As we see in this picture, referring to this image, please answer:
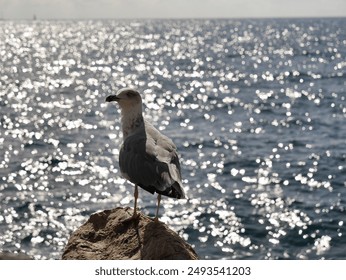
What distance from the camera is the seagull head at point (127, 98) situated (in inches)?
480

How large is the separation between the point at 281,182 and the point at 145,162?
29.9 m

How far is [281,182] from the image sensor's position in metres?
40.5

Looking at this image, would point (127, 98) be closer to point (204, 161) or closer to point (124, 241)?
point (124, 241)

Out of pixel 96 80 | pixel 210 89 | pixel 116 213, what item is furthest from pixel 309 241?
pixel 96 80

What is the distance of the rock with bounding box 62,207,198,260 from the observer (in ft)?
35.6

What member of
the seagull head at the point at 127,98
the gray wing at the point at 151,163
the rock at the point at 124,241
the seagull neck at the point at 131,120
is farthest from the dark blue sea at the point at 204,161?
the seagull head at the point at 127,98

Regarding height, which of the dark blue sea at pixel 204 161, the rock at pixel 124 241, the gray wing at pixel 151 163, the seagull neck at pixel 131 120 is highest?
the dark blue sea at pixel 204 161

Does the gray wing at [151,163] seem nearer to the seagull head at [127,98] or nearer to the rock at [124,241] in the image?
the seagull head at [127,98]

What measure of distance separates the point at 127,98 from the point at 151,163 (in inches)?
61.2

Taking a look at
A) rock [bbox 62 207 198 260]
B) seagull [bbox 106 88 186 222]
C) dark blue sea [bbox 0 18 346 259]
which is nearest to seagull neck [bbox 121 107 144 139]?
seagull [bbox 106 88 186 222]

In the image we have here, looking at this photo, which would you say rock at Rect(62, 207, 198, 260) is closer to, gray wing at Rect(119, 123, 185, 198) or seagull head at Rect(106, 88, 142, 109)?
gray wing at Rect(119, 123, 185, 198)

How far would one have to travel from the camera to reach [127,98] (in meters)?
12.3

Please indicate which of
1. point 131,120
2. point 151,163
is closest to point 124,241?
point 151,163

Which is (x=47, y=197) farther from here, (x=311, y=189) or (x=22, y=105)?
(x=22, y=105)
